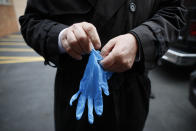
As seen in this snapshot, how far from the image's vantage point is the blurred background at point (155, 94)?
2049mm

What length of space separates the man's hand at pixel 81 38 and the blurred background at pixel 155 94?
127cm

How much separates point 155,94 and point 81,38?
247cm

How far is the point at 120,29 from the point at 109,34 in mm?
64

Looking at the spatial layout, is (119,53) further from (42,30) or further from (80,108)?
(42,30)

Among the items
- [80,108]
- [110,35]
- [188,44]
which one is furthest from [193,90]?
[80,108]

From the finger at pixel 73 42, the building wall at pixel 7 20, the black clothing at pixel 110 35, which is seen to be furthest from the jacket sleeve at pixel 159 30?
the building wall at pixel 7 20

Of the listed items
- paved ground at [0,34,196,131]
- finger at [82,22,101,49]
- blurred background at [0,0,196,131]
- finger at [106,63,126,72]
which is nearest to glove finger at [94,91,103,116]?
finger at [106,63,126,72]

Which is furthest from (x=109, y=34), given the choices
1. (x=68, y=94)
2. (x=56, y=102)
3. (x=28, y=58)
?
(x=28, y=58)

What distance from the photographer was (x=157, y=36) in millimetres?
717

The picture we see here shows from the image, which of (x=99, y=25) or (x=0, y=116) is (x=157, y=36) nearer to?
(x=99, y=25)

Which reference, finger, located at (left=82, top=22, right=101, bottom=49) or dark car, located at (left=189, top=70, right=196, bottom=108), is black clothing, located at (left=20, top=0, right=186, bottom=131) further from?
dark car, located at (left=189, top=70, right=196, bottom=108)

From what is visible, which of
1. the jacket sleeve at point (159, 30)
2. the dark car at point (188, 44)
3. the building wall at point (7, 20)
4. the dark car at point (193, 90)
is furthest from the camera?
the building wall at point (7, 20)

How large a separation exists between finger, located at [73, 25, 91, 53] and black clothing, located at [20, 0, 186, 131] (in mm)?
149

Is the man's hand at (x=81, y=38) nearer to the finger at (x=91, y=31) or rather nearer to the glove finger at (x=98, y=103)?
the finger at (x=91, y=31)
